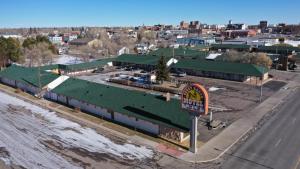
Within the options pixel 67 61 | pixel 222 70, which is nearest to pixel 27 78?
pixel 67 61

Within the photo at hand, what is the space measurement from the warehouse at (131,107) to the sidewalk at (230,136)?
341 centimetres

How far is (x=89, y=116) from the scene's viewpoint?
46281 mm

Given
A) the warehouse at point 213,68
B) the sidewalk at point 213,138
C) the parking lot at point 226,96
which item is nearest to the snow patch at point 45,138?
the sidewalk at point 213,138

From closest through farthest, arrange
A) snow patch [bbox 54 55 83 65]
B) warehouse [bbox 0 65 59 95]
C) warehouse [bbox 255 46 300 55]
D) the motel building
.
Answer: the motel building
warehouse [bbox 0 65 59 95]
snow patch [bbox 54 55 83 65]
warehouse [bbox 255 46 300 55]

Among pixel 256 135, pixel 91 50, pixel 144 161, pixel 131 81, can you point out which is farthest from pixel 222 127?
pixel 91 50

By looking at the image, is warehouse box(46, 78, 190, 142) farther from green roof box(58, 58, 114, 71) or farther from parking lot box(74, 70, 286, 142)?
green roof box(58, 58, 114, 71)

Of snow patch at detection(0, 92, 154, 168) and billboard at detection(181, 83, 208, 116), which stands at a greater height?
billboard at detection(181, 83, 208, 116)

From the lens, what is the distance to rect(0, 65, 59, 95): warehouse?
60312 mm

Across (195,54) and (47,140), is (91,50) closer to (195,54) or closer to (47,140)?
(195,54)

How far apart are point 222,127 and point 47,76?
42.1 meters

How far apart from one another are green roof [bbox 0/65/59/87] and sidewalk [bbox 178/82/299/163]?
3942 cm

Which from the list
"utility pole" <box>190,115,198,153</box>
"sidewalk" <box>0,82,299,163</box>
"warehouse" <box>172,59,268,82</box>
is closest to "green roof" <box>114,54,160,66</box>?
"warehouse" <box>172,59,268,82</box>

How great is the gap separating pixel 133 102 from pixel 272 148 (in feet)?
68.1

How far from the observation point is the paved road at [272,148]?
3025cm
